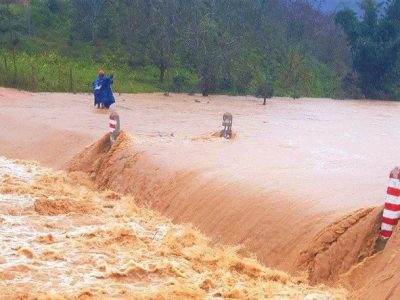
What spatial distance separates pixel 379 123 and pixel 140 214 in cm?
1466

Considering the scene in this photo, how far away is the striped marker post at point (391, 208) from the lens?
6.11 metres

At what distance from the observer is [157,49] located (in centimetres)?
3095

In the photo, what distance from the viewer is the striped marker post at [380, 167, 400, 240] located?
20.0 feet

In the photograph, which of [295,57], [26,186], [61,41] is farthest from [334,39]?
[26,186]

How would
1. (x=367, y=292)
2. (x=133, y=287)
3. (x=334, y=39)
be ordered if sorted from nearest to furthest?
(x=367, y=292)
(x=133, y=287)
(x=334, y=39)

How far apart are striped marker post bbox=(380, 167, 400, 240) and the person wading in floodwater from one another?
13.6m

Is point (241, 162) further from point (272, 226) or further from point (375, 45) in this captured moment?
point (375, 45)

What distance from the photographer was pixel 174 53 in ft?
112

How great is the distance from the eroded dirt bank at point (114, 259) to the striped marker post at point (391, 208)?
2.89ft

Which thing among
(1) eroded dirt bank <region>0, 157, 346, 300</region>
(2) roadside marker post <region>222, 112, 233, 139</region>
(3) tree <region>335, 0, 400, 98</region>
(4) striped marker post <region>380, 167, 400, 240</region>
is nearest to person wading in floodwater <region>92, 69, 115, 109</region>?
(2) roadside marker post <region>222, 112, 233, 139</region>

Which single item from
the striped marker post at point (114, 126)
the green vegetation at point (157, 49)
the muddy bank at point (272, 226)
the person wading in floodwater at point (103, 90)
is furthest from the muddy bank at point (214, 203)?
the green vegetation at point (157, 49)

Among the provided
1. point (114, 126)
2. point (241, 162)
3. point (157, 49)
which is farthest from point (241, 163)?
point (157, 49)

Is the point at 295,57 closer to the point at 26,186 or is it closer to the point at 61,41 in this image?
the point at 61,41

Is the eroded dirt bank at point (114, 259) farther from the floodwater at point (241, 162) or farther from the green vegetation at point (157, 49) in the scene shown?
the green vegetation at point (157, 49)
